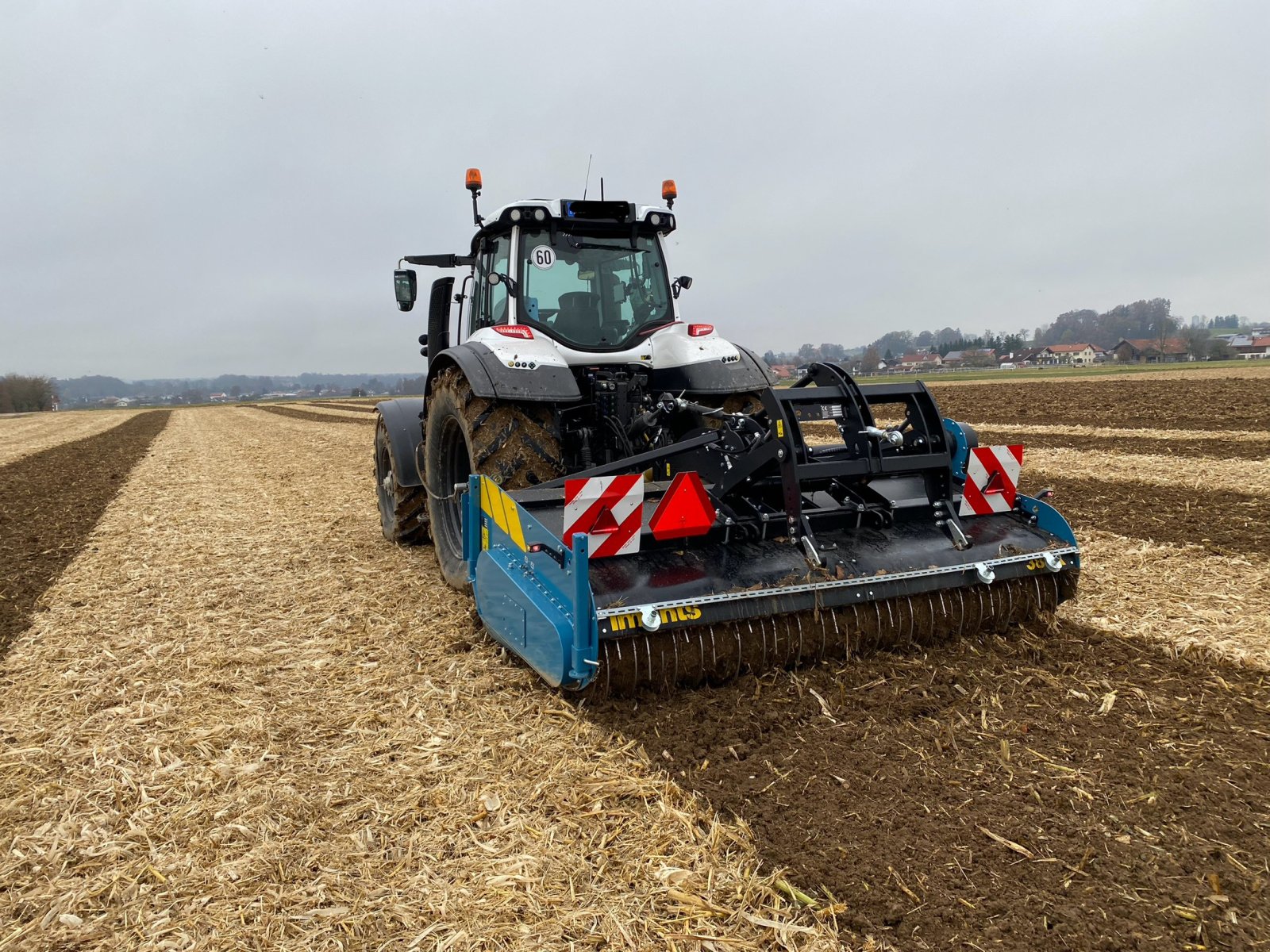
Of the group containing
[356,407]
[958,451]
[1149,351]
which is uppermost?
[958,451]

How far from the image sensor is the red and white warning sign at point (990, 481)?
4344mm

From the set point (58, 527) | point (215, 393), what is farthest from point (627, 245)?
point (215, 393)

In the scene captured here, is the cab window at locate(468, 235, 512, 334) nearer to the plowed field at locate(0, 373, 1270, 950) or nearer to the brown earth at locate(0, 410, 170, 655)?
the plowed field at locate(0, 373, 1270, 950)

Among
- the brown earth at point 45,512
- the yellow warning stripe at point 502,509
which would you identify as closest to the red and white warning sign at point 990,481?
the yellow warning stripe at point 502,509

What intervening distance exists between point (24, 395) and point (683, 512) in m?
88.8

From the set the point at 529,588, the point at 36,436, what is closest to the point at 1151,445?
the point at 529,588

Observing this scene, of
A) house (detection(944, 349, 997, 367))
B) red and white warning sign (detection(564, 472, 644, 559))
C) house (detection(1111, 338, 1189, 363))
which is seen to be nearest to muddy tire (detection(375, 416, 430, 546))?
red and white warning sign (detection(564, 472, 644, 559))

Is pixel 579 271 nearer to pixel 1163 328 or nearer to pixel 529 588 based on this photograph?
pixel 529 588

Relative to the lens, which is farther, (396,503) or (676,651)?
(396,503)

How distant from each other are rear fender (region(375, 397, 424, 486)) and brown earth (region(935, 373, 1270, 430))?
495 inches

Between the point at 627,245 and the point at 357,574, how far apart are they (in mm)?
3120

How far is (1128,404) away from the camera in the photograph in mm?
17281

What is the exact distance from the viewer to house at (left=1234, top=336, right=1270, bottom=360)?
64.8 metres

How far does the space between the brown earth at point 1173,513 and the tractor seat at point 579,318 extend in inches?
166
